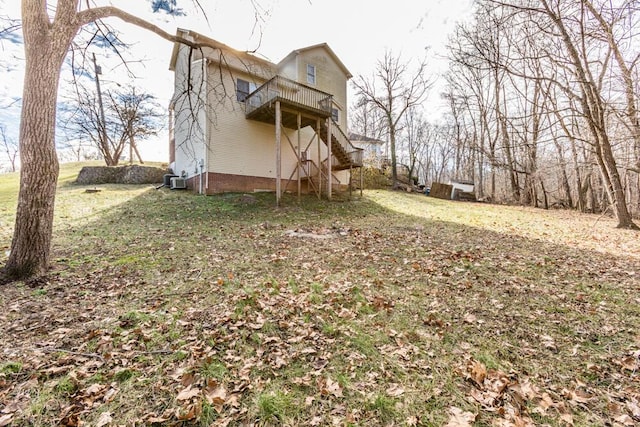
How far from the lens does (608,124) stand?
1095 centimetres

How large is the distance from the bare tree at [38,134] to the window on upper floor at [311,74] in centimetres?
1279

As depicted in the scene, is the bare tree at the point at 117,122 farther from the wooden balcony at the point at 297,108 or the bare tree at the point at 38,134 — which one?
the bare tree at the point at 38,134

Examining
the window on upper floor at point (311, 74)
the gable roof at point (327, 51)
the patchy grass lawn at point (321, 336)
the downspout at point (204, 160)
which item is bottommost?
the patchy grass lawn at point (321, 336)

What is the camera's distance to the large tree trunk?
4207 millimetres

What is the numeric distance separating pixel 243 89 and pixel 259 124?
1817mm

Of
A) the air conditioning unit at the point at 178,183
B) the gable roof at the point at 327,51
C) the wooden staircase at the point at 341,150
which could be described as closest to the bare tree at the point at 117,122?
the air conditioning unit at the point at 178,183

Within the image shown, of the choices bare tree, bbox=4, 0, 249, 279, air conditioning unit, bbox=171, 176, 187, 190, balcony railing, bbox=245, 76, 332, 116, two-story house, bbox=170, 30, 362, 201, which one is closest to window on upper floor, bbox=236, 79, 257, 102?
two-story house, bbox=170, 30, 362, 201

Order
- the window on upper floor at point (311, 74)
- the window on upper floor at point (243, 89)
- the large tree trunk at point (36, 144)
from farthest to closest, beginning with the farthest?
the window on upper floor at point (311, 74) → the window on upper floor at point (243, 89) → the large tree trunk at point (36, 144)

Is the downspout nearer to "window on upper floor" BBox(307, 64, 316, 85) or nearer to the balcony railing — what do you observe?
the balcony railing

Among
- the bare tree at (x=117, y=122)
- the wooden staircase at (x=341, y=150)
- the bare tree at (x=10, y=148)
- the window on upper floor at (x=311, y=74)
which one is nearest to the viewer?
the wooden staircase at (x=341, y=150)

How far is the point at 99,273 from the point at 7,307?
129 cm

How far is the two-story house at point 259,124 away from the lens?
12508 mm

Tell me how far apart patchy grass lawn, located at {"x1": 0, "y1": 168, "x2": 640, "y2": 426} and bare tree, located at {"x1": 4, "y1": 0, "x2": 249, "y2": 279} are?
54 centimetres

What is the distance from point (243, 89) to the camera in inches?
547
